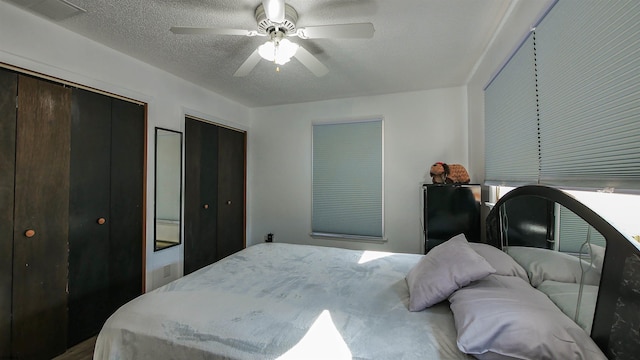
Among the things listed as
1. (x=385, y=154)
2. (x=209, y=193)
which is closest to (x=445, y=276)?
(x=385, y=154)

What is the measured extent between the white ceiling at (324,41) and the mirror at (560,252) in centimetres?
140

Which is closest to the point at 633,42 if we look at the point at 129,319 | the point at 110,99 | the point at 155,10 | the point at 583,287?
the point at 583,287

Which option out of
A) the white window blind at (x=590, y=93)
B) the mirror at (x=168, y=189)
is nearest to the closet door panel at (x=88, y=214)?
the mirror at (x=168, y=189)

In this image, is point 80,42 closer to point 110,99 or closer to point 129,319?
point 110,99

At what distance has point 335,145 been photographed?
371 centimetres

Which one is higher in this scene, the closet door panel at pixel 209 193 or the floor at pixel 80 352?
the closet door panel at pixel 209 193

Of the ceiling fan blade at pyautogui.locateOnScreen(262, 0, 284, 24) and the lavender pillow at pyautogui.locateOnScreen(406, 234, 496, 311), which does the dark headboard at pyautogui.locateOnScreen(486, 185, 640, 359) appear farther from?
the ceiling fan blade at pyautogui.locateOnScreen(262, 0, 284, 24)

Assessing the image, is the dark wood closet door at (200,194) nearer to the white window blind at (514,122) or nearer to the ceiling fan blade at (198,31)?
the ceiling fan blade at (198,31)

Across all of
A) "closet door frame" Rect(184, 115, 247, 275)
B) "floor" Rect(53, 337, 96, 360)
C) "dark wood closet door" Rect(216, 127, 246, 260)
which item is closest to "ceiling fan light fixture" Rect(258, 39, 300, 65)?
"closet door frame" Rect(184, 115, 247, 275)

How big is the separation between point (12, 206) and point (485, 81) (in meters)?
4.03

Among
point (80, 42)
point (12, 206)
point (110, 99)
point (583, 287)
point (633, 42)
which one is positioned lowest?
point (583, 287)

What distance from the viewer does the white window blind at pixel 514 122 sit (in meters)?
1.63

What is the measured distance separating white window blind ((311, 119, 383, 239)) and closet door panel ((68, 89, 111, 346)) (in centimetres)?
244

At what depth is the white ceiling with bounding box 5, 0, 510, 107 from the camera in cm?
172
